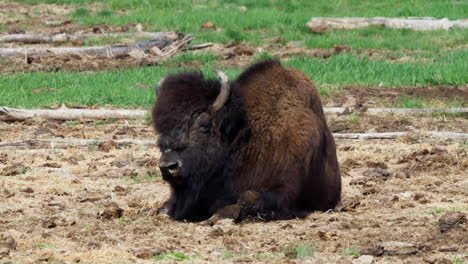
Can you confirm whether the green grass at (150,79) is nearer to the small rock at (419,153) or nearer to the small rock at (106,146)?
the small rock at (106,146)

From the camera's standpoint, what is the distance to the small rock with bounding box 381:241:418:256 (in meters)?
6.23

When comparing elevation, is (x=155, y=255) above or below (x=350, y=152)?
above

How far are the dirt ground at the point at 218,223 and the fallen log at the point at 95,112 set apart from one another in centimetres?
104

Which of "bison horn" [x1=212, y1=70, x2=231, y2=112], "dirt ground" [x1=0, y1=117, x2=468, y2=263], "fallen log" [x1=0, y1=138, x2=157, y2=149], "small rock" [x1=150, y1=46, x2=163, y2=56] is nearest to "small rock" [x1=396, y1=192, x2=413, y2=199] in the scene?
"dirt ground" [x1=0, y1=117, x2=468, y2=263]

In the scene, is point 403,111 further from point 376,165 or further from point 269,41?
point 269,41

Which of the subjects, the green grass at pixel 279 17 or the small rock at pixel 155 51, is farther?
the green grass at pixel 279 17

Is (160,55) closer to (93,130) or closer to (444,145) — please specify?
(93,130)

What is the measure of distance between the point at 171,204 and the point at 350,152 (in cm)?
362

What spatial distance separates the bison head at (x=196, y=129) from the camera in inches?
300

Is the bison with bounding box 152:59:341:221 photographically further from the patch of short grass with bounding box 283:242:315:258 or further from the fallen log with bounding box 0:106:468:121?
the fallen log with bounding box 0:106:468:121

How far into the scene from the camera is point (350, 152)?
10898mm

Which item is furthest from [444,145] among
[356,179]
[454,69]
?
[454,69]

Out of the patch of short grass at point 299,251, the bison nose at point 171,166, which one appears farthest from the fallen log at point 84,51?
the patch of short grass at point 299,251

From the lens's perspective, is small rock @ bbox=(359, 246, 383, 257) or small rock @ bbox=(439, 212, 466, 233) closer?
small rock @ bbox=(359, 246, 383, 257)
